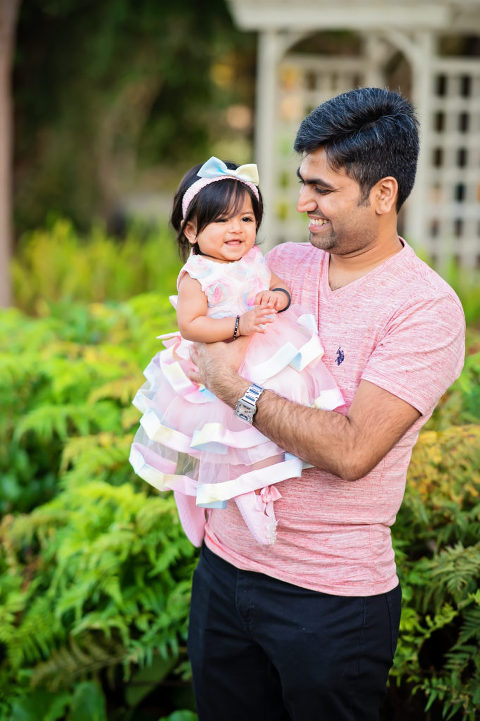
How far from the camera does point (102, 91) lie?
506 inches

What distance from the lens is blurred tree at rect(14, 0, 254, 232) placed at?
10570 mm

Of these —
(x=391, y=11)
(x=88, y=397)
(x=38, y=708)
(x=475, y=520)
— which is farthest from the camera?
(x=391, y=11)

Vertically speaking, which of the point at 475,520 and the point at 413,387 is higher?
the point at 413,387

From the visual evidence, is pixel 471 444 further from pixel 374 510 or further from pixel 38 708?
pixel 38 708

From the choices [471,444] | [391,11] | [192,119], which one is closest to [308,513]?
[471,444]

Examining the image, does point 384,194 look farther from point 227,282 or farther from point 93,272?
point 93,272

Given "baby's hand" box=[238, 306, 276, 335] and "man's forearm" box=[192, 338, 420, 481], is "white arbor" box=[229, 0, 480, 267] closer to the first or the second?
"baby's hand" box=[238, 306, 276, 335]

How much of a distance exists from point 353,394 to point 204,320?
1.39 feet

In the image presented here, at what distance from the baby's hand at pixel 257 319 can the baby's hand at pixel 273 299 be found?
0.10 feet

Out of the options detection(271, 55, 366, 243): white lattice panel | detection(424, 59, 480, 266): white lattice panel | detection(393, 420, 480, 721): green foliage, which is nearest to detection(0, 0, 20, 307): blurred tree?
detection(271, 55, 366, 243): white lattice panel

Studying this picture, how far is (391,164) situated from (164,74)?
12816 millimetres

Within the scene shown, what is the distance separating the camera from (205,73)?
563 inches

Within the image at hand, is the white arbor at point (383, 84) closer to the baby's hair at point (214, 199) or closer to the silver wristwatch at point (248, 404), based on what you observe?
the baby's hair at point (214, 199)

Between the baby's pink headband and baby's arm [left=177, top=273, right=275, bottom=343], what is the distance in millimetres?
236
